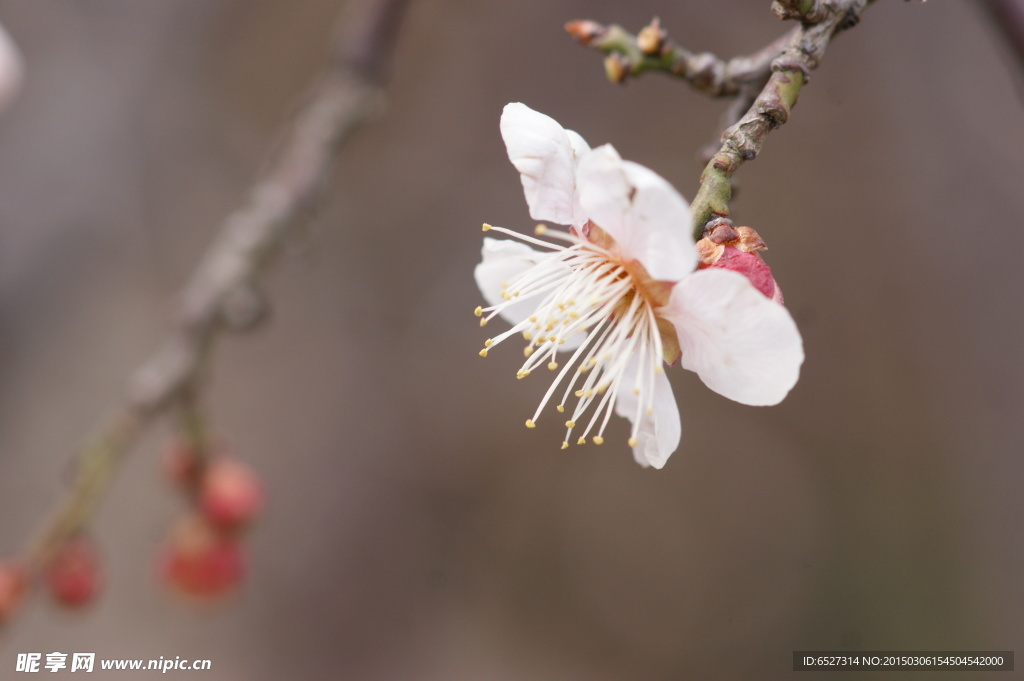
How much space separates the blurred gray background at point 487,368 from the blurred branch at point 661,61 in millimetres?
1162

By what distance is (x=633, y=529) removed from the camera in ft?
7.07

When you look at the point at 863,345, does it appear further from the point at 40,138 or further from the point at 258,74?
the point at 40,138

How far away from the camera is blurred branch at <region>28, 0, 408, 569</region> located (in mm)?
949

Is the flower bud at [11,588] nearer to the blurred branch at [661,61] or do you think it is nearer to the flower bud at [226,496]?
the flower bud at [226,496]

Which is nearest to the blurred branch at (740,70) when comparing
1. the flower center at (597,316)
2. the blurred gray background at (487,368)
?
the flower center at (597,316)

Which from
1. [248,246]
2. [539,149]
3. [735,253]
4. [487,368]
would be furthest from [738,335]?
[487,368]

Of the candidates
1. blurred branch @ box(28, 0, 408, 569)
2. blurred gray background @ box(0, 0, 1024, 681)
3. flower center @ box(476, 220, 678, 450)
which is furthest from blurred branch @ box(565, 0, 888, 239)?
blurred gray background @ box(0, 0, 1024, 681)

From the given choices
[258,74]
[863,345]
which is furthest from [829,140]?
[258,74]

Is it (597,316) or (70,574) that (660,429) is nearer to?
(597,316)

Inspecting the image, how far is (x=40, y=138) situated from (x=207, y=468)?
46.9 inches

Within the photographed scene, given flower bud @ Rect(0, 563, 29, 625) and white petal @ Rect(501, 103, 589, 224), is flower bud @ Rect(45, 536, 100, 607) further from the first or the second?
white petal @ Rect(501, 103, 589, 224)

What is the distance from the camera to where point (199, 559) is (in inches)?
43.4

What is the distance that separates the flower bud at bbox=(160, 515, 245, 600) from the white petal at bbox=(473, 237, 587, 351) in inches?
25.3

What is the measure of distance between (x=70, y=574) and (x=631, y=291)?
0.79 meters
